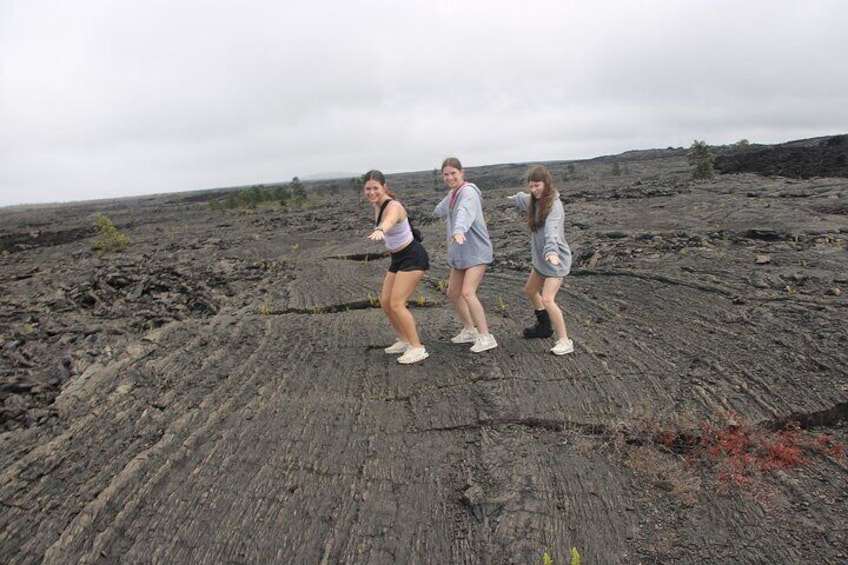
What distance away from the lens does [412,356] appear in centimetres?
534

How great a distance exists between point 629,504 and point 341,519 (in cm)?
182

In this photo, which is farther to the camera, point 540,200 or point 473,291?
point 473,291

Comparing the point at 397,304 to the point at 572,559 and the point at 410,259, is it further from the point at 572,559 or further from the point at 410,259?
the point at 572,559

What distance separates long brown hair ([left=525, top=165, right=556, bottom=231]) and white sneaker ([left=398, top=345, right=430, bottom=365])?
1.70 meters

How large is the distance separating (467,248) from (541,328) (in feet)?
4.27

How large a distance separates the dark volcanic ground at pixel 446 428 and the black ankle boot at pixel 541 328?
0.15m

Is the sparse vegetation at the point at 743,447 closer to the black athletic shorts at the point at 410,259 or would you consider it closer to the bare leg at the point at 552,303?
the bare leg at the point at 552,303

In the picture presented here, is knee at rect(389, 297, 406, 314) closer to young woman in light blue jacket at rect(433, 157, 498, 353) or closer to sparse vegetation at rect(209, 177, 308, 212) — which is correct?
young woman in light blue jacket at rect(433, 157, 498, 353)

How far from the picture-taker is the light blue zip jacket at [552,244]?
506cm

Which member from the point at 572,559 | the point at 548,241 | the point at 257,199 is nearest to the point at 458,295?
the point at 548,241

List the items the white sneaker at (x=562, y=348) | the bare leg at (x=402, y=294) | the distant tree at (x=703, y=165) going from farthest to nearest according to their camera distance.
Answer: the distant tree at (x=703, y=165) < the white sneaker at (x=562, y=348) < the bare leg at (x=402, y=294)

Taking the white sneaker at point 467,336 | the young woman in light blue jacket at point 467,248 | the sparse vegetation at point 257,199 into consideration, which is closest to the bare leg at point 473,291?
the young woman in light blue jacket at point 467,248

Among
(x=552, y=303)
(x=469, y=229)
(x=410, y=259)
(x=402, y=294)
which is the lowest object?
(x=552, y=303)

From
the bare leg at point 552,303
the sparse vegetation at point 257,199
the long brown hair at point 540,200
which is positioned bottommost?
the sparse vegetation at point 257,199
